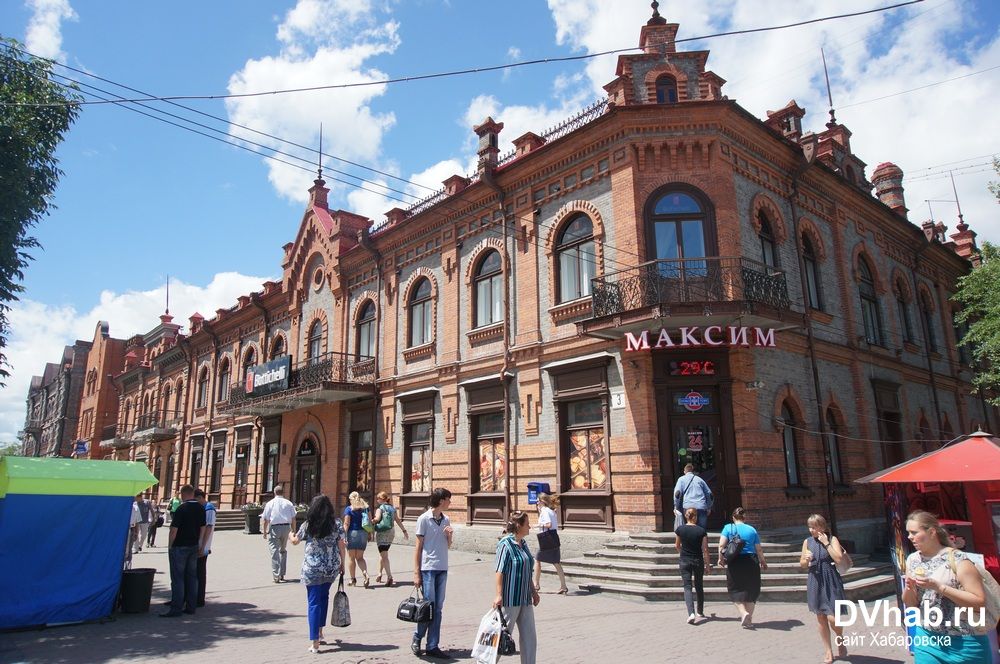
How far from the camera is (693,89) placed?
48.6 feet

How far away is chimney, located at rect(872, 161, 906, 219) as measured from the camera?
24.2m

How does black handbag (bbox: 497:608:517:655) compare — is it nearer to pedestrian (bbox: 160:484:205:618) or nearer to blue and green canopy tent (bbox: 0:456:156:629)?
pedestrian (bbox: 160:484:205:618)

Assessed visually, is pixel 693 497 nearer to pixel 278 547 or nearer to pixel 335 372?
pixel 278 547

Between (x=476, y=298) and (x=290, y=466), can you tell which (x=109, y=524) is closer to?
(x=476, y=298)

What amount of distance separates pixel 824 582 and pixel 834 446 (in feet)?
31.6

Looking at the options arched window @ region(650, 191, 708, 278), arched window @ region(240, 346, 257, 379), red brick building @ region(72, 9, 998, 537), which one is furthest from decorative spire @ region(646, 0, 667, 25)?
arched window @ region(240, 346, 257, 379)

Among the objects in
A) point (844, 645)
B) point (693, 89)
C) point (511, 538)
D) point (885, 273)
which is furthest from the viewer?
point (885, 273)

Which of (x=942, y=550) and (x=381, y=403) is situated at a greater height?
(x=381, y=403)

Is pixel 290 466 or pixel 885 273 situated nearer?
pixel 885 273

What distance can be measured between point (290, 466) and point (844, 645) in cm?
2053

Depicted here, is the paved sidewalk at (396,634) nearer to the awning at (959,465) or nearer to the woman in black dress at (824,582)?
the woman in black dress at (824,582)

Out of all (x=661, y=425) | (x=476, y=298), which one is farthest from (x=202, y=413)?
(x=661, y=425)

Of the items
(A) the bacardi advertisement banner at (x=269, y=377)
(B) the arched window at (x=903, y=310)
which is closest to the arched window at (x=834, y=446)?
(B) the arched window at (x=903, y=310)

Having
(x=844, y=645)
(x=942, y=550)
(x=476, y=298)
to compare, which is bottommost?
(x=844, y=645)
